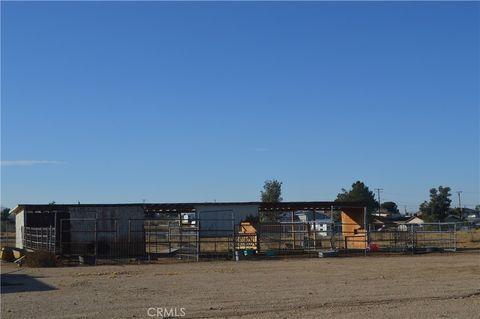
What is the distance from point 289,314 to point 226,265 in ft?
52.3

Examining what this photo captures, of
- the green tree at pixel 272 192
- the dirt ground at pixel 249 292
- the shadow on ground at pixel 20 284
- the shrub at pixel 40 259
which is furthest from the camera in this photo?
the green tree at pixel 272 192

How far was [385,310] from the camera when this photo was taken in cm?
1385

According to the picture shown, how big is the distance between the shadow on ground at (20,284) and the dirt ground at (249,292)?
3 centimetres

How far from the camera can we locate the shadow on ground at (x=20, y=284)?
18688 mm

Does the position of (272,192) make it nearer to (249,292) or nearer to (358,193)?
(358,193)

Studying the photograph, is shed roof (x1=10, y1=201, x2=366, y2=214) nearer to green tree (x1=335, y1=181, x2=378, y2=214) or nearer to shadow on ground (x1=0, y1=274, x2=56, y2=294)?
shadow on ground (x1=0, y1=274, x2=56, y2=294)

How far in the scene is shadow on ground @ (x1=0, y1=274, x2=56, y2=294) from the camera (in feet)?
61.3

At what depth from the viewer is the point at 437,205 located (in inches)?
4336

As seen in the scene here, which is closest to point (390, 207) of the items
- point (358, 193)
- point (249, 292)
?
point (358, 193)

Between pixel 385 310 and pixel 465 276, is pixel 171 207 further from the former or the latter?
pixel 385 310

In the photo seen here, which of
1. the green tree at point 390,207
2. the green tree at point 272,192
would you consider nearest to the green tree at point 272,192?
the green tree at point 272,192

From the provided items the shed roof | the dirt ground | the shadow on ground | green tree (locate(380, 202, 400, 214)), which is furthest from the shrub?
green tree (locate(380, 202, 400, 214))

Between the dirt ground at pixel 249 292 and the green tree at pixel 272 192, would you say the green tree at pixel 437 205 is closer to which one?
the green tree at pixel 272 192

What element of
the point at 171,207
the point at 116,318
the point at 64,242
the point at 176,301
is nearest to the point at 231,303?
the point at 176,301
